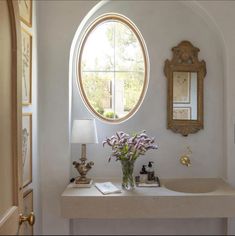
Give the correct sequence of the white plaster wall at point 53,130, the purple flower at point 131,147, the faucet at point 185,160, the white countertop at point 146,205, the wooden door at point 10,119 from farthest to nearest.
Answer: the faucet at point 185,160 → the white plaster wall at point 53,130 → the purple flower at point 131,147 → the white countertop at point 146,205 → the wooden door at point 10,119

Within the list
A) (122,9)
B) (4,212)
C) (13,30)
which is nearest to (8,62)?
(13,30)

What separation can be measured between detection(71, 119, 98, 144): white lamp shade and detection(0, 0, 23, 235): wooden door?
1.10 metres

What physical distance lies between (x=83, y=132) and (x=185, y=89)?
3.18 feet

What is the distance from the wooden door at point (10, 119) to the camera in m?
1.16

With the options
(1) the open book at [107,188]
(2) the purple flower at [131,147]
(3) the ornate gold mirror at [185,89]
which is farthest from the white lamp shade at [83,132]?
(3) the ornate gold mirror at [185,89]

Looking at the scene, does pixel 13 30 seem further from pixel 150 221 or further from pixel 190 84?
pixel 150 221

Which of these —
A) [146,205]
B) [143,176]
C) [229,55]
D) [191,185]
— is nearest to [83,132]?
[143,176]

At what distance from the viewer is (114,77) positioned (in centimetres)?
279

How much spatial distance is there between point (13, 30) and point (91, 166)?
4.93 ft

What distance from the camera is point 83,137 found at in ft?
7.98

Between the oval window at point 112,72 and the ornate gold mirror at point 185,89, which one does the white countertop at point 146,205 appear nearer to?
the ornate gold mirror at point 185,89

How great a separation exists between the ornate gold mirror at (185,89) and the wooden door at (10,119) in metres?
1.62

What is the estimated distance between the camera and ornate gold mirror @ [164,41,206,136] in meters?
2.69

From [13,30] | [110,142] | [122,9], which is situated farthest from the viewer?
[122,9]
